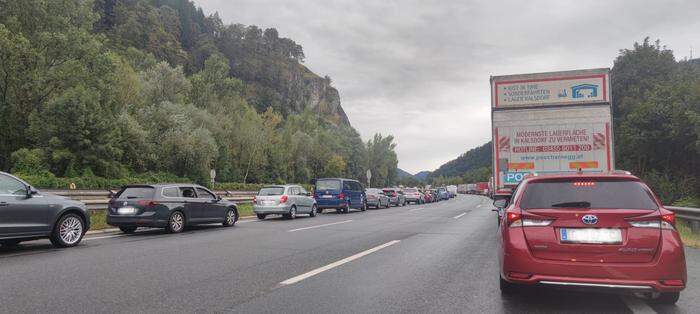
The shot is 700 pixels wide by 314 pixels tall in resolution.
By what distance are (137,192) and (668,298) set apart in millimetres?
12303

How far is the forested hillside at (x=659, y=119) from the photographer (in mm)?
33594

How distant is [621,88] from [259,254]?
1900 inches

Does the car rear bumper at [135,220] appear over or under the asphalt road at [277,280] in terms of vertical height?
over

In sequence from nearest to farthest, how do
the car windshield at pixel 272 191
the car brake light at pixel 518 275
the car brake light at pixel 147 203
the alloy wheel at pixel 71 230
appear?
the car brake light at pixel 518 275, the alloy wheel at pixel 71 230, the car brake light at pixel 147 203, the car windshield at pixel 272 191

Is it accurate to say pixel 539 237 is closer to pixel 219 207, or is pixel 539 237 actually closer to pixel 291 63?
pixel 219 207

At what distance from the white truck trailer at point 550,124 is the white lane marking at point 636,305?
6.79 m

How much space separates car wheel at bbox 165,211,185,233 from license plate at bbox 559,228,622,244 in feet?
36.8

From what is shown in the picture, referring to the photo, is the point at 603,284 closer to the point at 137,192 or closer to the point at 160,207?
the point at 160,207

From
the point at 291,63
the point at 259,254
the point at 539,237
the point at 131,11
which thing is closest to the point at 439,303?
the point at 539,237

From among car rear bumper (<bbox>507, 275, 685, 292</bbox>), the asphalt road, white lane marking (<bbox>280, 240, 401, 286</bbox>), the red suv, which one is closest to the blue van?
the asphalt road

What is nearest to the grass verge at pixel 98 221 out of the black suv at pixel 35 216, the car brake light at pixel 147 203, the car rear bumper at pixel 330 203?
the car brake light at pixel 147 203

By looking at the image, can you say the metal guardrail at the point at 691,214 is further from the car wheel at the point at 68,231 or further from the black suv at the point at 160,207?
the car wheel at the point at 68,231

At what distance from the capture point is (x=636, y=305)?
5250mm

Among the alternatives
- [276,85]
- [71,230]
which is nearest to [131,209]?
[71,230]
